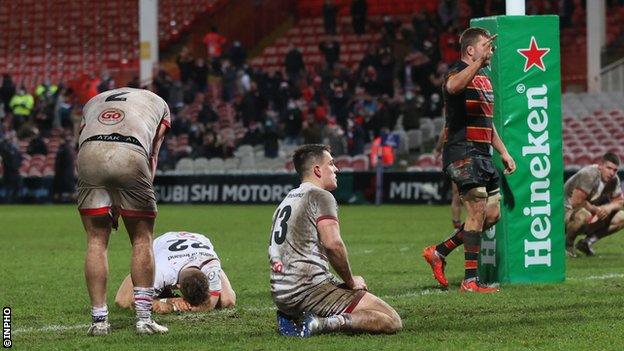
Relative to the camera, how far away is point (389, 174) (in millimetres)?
30609

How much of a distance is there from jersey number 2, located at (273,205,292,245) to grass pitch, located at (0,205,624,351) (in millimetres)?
602

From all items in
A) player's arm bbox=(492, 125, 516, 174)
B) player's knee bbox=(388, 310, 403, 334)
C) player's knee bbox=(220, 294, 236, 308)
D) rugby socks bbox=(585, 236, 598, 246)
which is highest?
player's arm bbox=(492, 125, 516, 174)

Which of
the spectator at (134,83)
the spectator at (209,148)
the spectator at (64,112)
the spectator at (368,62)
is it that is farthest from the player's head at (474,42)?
the spectator at (64,112)

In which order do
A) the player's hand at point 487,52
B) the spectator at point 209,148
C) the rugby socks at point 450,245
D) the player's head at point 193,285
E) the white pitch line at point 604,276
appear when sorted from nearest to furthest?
1. the player's head at point 193,285
2. the player's hand at point 487,52
3. the rugby socks at point 450,245
4. the white pitch line at point 604,276
5. the spectator at point 209,148

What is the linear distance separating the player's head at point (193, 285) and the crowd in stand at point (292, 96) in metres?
21.7

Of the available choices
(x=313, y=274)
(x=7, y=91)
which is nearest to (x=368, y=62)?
(x=7, y=91)

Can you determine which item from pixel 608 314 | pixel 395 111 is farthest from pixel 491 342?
pixel 395 111

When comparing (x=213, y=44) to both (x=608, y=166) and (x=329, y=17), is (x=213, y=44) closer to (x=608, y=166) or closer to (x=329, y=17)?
(x=329, y=17)

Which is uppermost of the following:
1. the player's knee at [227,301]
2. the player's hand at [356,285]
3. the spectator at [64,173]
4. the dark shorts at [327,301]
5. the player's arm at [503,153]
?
the player's arm at [503,153]

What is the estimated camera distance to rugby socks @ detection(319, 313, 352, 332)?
325 inches

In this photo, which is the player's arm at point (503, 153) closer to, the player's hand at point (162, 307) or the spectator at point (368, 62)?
the player's hand at point (162, 307)

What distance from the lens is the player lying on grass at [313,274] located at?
8.27 metres

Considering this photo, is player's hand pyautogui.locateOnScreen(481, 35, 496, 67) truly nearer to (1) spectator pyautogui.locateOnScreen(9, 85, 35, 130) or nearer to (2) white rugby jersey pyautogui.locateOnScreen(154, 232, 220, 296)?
(2) white rugby jersey pyautogui.locateOnScreen(154, 232, 220, 296)

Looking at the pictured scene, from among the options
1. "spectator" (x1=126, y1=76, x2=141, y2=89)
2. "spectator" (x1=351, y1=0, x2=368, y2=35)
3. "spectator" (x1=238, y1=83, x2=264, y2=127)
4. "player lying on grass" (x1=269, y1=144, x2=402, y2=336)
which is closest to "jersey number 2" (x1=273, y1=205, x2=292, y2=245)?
"player lying on grass" (x1=269, y1=144, x2=402, y2=336)
